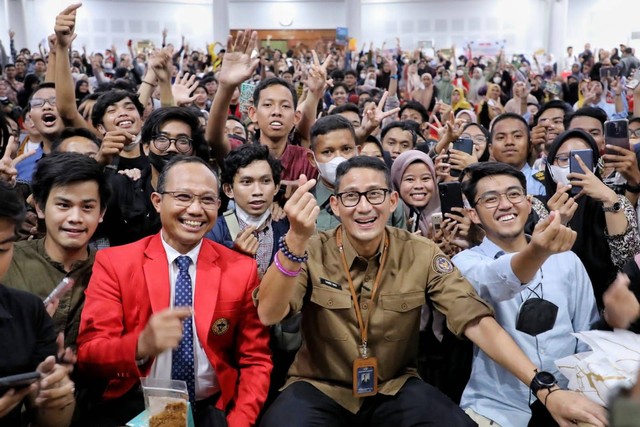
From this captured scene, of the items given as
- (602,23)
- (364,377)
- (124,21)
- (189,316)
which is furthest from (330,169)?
(602,23)

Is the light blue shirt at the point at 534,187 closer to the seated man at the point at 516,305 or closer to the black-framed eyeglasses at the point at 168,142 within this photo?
the seated man at the point at 516,305

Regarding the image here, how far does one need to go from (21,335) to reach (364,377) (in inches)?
46.3

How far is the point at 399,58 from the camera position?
1535 cm

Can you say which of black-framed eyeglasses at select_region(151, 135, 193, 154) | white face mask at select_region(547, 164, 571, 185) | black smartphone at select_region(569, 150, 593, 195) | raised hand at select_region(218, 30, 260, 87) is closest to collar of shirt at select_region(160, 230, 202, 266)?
black-framed eyeglasses at select_region(151, 135, 193, 154)

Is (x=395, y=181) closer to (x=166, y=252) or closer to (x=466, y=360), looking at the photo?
(x=466, y=360)

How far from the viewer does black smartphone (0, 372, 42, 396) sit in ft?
5.14

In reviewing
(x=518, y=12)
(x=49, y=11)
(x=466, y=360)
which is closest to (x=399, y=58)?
(x=518, y=12)

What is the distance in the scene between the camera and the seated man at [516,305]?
236 cm

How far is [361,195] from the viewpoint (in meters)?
2.39

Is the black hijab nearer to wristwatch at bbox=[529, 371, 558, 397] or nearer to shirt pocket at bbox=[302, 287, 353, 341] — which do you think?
wristwatch at bbox=[529, 371, 558, 397]

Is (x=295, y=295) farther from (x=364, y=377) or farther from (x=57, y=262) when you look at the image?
(x=57, y=262)

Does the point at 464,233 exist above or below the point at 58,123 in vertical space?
below

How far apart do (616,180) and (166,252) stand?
250 cm

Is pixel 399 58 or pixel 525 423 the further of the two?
pixel 399 58
